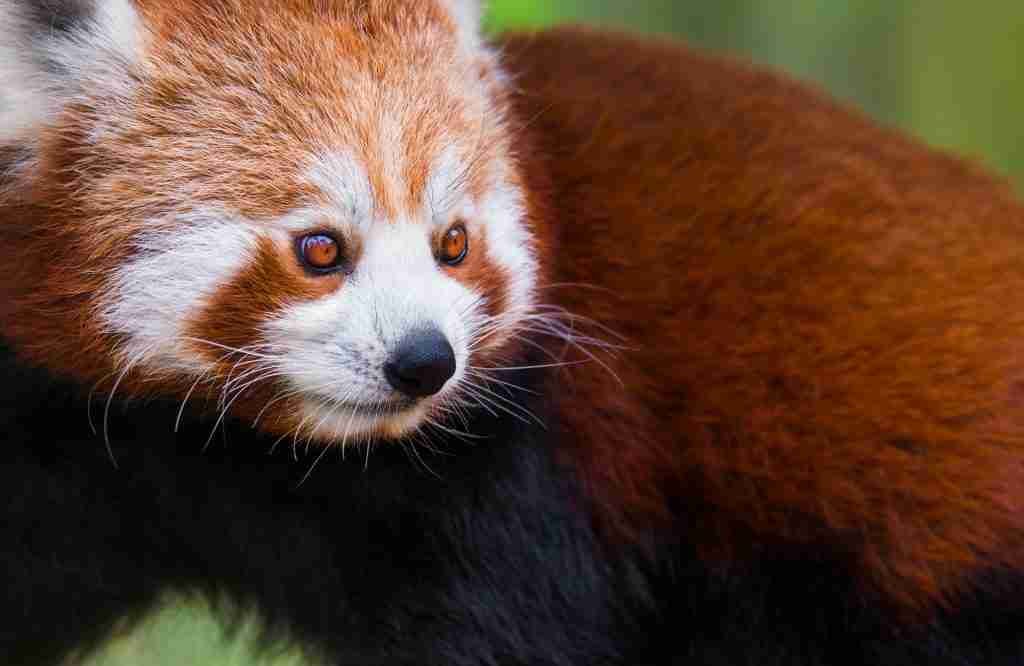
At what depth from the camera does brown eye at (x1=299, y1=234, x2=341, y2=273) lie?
196cm

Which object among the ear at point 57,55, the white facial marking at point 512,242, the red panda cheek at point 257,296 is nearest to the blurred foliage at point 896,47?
the white facial marking at point 512,242

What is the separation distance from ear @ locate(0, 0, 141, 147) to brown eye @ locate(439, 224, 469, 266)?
1.73ft

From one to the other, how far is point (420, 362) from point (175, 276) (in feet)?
1.23

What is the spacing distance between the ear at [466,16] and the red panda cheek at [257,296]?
0.59 metres

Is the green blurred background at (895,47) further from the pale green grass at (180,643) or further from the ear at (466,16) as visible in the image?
the pale green grass at (180,643)

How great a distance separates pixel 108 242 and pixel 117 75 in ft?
0.83

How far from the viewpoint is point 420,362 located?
1.92 meters

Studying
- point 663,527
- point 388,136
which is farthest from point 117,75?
point 663,527

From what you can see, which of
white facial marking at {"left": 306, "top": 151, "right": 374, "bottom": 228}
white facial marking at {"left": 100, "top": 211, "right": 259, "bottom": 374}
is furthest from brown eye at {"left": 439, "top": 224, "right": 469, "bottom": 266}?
white facial marking at {"left": 100, "top": 211, "right": 259, "bottom": 374}

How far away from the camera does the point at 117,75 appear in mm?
2027

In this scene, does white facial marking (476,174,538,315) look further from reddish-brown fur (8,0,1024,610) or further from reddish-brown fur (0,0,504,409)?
reddish-brown fur (0,0,504,409)

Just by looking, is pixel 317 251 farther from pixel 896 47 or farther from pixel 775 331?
pixel 896 47

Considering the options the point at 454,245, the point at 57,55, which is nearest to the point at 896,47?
the point at 454,245

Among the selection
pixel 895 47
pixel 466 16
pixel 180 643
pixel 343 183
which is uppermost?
pixel 895 47
